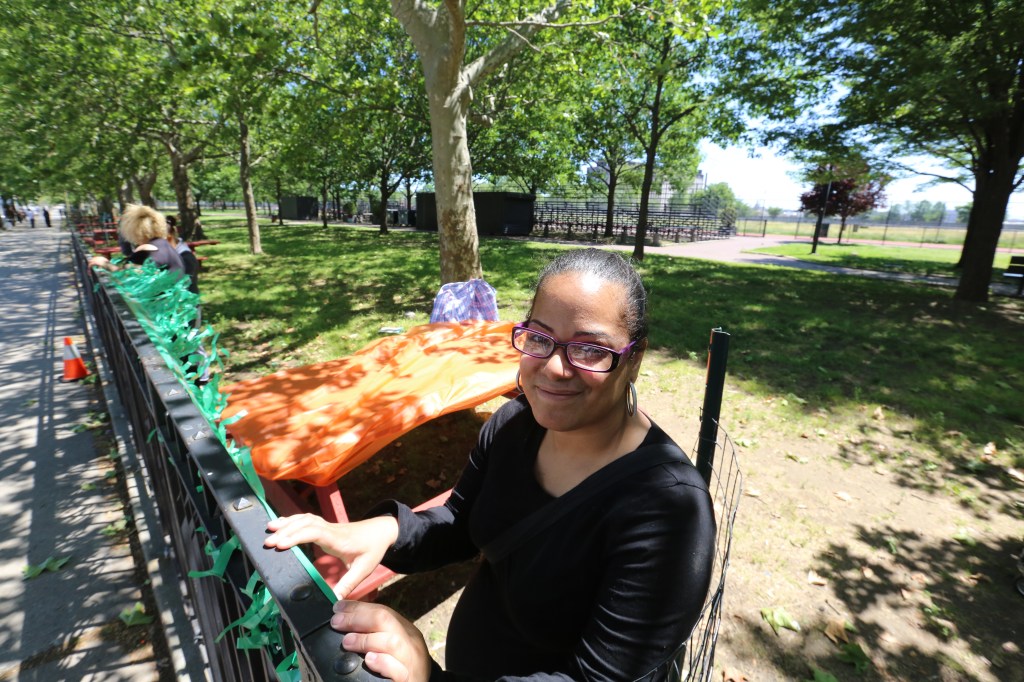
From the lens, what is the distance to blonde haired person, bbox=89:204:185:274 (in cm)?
574

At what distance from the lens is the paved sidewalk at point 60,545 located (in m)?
2.65

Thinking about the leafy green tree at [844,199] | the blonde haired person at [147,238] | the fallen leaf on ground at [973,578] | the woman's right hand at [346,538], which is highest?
the leafy green tree at [844,199]

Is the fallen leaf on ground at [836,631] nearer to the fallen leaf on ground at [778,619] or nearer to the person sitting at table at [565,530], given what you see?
the fallen leaf on ground at [778,619]

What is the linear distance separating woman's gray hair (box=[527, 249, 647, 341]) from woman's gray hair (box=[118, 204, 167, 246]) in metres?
6.30

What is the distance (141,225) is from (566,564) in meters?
6.75

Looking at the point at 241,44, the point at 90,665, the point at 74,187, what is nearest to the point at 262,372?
the point at 90,665

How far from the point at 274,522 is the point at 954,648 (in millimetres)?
4080

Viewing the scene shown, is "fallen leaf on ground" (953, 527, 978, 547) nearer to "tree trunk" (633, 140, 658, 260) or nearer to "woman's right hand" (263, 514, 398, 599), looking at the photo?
"woman's right hand" (263, 514, 398, 599)

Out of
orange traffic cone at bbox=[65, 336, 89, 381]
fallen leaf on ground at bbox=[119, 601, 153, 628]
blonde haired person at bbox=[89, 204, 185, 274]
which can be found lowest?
fallen leaf on ground at bbox=[119, 601, 153, 628]

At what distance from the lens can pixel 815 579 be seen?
354 cm

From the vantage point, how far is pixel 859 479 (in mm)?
4766

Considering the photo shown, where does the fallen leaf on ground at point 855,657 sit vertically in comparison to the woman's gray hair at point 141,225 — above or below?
below

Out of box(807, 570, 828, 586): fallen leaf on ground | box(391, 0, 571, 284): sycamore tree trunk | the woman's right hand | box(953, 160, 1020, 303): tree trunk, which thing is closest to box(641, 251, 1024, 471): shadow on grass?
box(953, 160, 1020, 303): tree trunk

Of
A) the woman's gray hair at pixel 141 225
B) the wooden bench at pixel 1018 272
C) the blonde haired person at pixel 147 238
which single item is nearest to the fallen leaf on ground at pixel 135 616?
the blonde haired person at pixel 147 238
